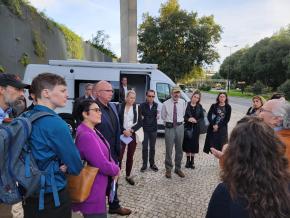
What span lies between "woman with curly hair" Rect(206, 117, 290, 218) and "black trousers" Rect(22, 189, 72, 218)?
122 centimetres

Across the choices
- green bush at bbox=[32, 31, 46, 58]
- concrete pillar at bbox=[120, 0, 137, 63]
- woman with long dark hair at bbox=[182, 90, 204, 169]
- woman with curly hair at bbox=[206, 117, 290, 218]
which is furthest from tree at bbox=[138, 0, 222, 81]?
woman with curly hair at bbox=[206, 117, 290, 218]

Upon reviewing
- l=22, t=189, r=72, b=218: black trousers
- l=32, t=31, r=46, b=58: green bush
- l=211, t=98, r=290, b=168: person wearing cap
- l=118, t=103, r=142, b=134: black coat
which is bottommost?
l=22, t=189, r=72, b=218: black trousers

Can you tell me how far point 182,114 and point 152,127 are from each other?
721 mm

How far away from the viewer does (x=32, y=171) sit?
7.52 ft

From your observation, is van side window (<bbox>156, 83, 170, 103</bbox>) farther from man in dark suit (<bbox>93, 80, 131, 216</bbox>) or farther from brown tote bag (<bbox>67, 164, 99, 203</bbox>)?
brown tote bag (<bbox>67, 164, 99, 203</bbox>)

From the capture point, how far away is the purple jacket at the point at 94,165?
2.88 m

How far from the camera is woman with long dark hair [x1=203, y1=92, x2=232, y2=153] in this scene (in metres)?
7.12

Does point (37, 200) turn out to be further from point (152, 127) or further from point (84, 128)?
point (152, 127)

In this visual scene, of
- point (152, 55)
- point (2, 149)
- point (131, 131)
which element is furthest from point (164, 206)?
point (152, 55)

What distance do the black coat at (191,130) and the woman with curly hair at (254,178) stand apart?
547 centimetres

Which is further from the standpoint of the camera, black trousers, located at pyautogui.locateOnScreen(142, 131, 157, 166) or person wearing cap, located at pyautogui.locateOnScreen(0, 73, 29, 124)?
black trousers, located at pyautogui.locateOnScreen(142, 131, 157, 166)

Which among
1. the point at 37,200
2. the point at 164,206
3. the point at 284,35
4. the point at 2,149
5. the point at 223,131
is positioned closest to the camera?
the point at 2,149

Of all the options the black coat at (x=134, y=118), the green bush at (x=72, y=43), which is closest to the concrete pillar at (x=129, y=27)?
the green bush at (x=72, y=43)

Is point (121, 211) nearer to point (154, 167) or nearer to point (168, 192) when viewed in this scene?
point (168, 192)
